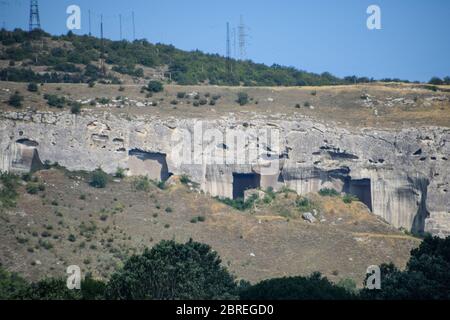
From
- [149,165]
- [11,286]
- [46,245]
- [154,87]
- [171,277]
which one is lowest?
[11,286]

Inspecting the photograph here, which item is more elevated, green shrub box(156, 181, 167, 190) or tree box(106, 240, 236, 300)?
green shrub box(156, 181, 167, 190)

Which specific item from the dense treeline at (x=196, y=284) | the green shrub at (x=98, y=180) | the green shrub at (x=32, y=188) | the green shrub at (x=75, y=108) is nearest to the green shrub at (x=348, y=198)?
the green shrub at (x=98, y=180)

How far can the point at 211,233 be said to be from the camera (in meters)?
67.2

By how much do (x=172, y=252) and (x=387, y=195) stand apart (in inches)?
810

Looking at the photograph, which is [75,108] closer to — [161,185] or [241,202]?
[161,185]

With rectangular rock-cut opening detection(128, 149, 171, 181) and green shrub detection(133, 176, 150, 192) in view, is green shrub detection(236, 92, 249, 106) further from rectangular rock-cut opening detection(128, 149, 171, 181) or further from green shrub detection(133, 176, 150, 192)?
green shrub detection(133, 176, 150, 192)

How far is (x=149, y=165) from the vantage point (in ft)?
242

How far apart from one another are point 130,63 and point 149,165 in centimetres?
2235

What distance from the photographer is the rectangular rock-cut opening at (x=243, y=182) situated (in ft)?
244

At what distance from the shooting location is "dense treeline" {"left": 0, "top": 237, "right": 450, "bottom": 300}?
52.6 meters

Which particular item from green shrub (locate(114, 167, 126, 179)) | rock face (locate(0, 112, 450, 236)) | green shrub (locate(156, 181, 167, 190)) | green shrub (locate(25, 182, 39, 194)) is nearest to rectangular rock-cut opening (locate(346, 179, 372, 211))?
rock face (locate(0, 112, 450, 236))

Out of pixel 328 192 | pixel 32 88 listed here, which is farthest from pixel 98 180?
pixel 328 192

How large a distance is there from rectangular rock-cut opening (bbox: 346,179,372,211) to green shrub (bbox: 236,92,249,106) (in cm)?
935
